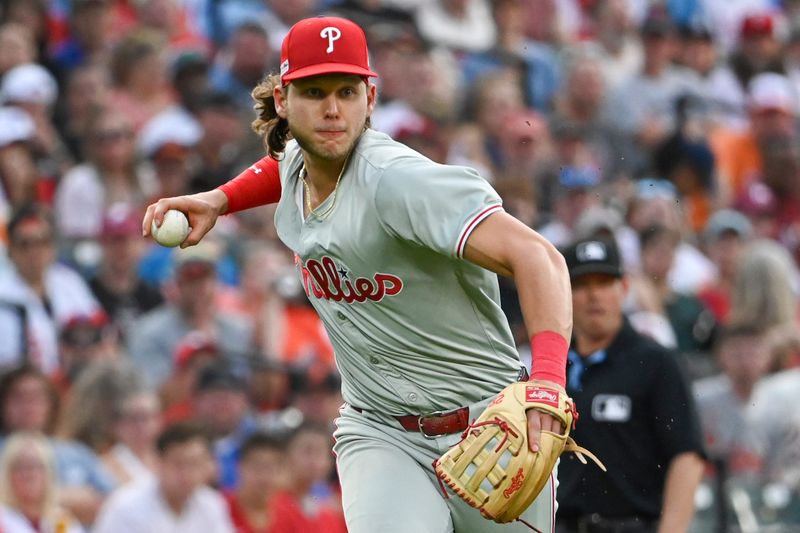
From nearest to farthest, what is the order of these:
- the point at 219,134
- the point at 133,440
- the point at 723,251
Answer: the point at 133,440
the point at 219,134
the point at 723,251

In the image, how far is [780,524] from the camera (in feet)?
28.4

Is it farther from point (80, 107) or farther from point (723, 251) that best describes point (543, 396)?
point (723, 251)

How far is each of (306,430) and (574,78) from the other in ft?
18.0

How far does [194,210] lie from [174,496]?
323 centimetres

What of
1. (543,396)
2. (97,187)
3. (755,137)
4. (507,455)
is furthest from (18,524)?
(755,137)

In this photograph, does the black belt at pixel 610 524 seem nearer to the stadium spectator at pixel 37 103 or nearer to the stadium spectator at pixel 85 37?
the stadium spectator at pixel 37 103

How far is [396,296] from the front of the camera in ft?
15.2

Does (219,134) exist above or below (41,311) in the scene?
above

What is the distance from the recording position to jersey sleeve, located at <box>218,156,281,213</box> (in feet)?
17.5

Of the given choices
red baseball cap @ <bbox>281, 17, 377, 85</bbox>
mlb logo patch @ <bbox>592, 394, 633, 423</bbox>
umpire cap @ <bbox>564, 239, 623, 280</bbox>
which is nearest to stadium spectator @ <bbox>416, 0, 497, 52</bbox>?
umpire cap @ <bbox>564, 239, 623, 280</bbox>

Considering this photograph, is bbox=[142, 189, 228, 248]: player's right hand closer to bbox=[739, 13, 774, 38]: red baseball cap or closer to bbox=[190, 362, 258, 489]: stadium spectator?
bbox=[190, 362, 258, 489]: stadium spectator

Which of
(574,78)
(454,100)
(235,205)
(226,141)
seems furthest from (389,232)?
(574,78)

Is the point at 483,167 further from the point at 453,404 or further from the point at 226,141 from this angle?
the point at 453,404

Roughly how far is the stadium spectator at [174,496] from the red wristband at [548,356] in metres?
4.11
